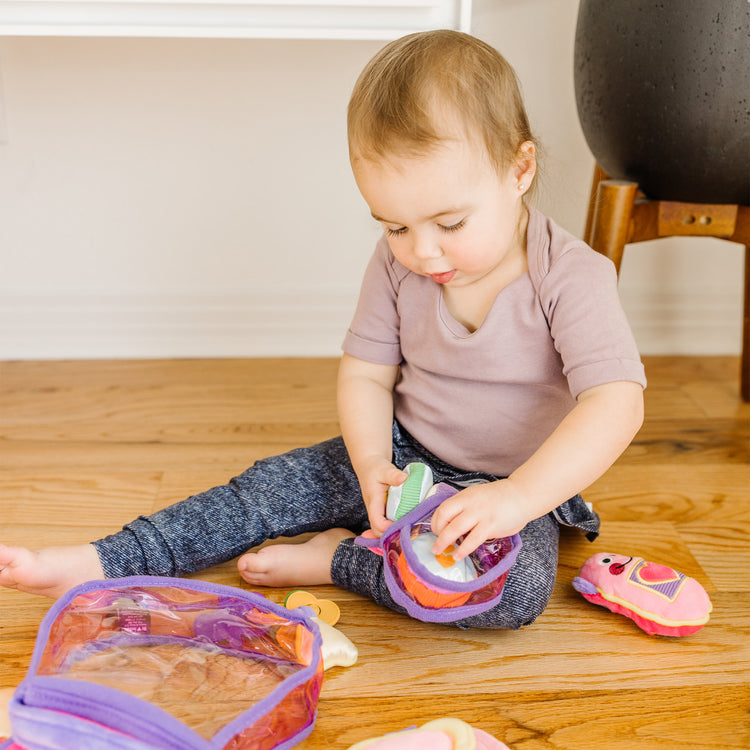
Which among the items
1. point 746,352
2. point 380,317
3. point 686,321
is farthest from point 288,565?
point 686,321

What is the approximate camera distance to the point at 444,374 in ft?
3.10

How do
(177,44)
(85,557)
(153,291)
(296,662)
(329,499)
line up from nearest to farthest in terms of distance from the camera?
(296,662) → (85,557) → (329,499) → (177,44) → (153,291)

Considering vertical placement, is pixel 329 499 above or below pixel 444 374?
below

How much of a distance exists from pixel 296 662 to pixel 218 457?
475 mm

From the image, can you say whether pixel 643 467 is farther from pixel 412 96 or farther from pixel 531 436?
pixel 412 96

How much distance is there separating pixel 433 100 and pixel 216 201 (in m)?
0.77

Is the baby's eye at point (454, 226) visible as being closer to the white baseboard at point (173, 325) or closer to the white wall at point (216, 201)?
the white wall at point (216, 201)

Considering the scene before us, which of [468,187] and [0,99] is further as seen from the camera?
[0,99]

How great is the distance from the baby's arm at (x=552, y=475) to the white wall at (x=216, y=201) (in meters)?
0.61

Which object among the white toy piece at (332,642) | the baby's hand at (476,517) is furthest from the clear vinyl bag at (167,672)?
the baby's hand at (476,517)

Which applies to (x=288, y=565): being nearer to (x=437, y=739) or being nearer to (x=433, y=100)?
(x=437, y=739)

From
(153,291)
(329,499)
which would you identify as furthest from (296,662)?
(153,291)

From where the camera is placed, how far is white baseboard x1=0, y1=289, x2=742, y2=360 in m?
1.50

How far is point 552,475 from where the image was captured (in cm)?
79
